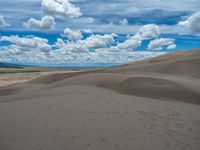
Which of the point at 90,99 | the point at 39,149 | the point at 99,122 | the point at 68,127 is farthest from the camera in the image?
the point at 90,99

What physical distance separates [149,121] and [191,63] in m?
19.7

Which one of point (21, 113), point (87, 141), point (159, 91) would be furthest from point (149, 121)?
point (159, 91)

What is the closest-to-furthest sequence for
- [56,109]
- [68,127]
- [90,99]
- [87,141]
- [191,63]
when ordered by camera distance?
1. [87,141]
2. [68,127]
3. [56,109]
4. [90,99]
5. [191,63]

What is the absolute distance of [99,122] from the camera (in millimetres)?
6961

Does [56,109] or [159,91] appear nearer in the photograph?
[56,109]

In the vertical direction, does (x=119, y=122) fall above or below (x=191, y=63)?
below

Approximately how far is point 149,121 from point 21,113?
4.76 meters

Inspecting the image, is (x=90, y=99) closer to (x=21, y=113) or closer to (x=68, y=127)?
(x=21, y=113)

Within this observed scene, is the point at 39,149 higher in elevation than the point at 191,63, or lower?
lower

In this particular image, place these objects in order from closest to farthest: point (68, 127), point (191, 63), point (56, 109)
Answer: point (68, 127) → point (56, 109) → point (191, 63)

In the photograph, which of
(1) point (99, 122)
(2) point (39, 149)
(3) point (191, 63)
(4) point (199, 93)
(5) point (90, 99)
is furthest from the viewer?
(3) point (191, 63)

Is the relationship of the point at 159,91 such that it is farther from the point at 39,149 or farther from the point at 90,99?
the point at 39,149

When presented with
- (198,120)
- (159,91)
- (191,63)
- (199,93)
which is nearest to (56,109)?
(198,120)

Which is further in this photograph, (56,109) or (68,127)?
(56,109)
